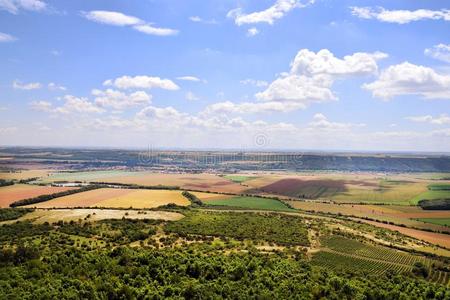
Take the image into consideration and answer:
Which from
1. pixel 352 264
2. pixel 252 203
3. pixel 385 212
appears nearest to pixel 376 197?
pixel 385 212

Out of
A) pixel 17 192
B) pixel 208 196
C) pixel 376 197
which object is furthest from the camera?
pixel 376 197

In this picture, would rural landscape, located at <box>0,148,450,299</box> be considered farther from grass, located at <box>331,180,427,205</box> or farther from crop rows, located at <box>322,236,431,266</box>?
grass, located at <box>331,180,427,205</box>

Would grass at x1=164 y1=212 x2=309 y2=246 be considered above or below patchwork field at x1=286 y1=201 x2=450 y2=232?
above

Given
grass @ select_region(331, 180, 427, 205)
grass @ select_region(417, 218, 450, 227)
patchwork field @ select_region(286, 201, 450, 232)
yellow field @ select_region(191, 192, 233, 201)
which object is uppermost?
yellow field @ select_region(191, 192, 233, 201)

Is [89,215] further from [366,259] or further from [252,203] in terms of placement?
[366,259]

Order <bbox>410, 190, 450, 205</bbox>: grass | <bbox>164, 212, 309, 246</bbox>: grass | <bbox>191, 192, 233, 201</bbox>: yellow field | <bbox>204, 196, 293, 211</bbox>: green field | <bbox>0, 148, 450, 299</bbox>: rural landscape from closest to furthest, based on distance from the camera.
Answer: <bbox>0, 148, 450, 299</bbox>: rural landscape → <bbox>164, 212, 309, 246</bbox>: grass → <bbox>204, 196, 293, 211</bbox>: green field → <bbox>191, 192, 233, 201</bbox>: yellow field → <bbox>410, 190, 450, 205</bbox>: grass

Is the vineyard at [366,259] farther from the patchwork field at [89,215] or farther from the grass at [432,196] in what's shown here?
the grass at [432,196]

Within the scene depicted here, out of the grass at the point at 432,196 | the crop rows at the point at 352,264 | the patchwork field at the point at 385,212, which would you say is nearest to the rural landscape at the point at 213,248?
the crop rows at the point at 352,264

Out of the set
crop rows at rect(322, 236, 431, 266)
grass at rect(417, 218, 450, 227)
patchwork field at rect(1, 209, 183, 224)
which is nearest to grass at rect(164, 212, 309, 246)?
crop rows at rect(322, 236, 431, 266)
